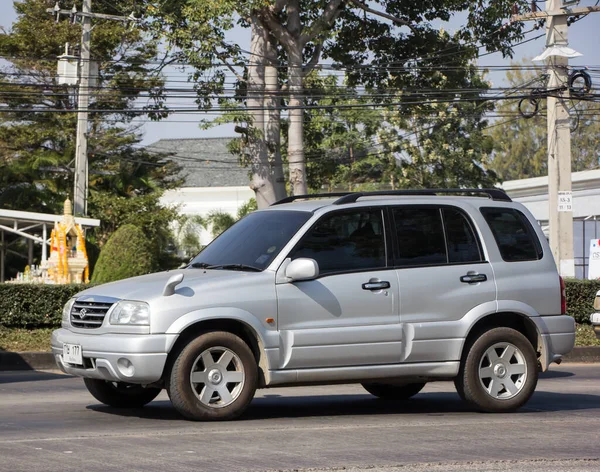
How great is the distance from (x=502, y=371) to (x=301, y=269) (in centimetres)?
228

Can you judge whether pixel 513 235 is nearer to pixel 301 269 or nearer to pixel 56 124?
pixel 301 269

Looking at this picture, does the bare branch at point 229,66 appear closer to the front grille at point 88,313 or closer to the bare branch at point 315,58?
the bare branch at point 315,58

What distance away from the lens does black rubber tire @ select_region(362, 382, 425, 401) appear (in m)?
10.9

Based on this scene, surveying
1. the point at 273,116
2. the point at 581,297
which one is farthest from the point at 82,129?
the point at 581,297

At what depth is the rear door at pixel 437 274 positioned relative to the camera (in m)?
9.45

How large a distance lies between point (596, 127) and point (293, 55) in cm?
6527

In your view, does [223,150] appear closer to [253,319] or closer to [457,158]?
[457,158]

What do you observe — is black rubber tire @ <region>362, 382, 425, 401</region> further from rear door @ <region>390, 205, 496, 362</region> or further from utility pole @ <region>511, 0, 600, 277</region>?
utility pole @ <region>511, 0, 600, 277</region>

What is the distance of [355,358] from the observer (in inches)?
361

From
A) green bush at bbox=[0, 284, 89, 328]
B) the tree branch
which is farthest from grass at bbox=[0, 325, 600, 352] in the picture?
the tree branch

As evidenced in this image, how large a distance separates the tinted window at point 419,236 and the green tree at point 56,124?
36.8 metres

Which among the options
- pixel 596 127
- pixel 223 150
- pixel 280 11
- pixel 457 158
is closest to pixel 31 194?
pixel 457 158

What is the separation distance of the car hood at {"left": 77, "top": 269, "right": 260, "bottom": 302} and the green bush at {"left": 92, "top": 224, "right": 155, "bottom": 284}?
660 inches

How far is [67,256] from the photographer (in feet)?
93.3
